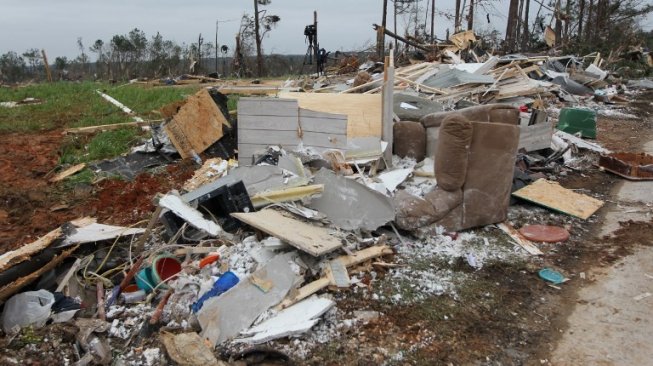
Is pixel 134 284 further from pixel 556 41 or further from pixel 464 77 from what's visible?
pixel 556 41

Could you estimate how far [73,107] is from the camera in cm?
1109

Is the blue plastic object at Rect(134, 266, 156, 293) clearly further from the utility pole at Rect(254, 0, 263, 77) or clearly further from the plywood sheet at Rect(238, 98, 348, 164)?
the utility pole at Rect(254, 0, 263, 77)

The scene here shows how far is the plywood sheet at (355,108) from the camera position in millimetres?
6352

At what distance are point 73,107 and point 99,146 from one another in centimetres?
421

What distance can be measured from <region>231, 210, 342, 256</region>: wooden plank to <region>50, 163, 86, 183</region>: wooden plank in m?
3.71

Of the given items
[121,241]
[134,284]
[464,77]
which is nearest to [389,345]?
[134,284]

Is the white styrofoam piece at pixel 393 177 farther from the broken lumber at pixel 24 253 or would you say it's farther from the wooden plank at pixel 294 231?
the broken lumber at pixel 24 253

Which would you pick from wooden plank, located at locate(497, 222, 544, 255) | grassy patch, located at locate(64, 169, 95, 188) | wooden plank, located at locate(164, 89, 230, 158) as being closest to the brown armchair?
wooden plank, located at locate(497, 222, 544, 255)

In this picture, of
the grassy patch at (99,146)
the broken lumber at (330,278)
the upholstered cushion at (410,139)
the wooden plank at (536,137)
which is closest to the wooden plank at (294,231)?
the broken lumber at (330,278)

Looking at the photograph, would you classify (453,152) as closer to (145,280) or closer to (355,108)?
(355,108)

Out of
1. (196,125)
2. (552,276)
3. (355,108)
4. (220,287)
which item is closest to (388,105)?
(355,108)

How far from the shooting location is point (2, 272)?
11.7 feet

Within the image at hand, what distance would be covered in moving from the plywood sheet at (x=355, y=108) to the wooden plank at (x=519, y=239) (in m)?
2.06

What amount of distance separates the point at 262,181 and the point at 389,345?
7.80ft
